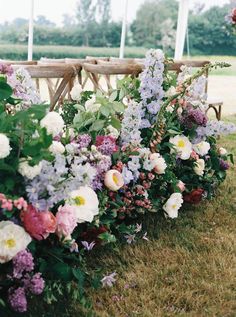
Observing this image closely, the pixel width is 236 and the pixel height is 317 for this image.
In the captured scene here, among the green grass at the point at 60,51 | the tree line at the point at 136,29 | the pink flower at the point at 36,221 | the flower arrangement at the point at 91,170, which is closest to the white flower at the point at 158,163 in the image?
the flower arrangement at the point at 91,170

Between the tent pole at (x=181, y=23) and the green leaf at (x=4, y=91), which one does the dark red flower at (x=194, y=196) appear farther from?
the tent pole at (x=181, y=23)

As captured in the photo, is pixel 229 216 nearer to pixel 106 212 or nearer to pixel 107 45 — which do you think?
pixel 106 212

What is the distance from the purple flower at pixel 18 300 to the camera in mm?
1570

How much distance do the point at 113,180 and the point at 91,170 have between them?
0.34 metres

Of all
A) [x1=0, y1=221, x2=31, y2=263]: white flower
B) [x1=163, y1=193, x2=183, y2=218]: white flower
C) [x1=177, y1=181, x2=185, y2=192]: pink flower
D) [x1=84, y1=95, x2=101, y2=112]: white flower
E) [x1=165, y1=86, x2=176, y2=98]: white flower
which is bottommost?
[x1=163, y1=193, x2=183, y2=218]: white flower

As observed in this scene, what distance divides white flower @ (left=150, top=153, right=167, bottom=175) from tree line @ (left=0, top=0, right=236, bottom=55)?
507 centimetres

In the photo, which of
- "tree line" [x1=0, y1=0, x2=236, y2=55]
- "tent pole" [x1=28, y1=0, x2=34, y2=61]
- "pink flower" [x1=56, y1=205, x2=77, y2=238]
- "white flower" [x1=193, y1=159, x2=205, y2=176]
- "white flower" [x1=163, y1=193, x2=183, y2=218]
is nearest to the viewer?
"pink flower" [x1=56, y1=205, x2=77, y2=238]

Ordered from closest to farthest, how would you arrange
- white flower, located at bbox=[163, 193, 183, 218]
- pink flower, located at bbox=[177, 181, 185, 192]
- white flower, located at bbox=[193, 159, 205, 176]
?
white flower, located at bbox=[163, 193, 183, 218] < pink flower, located at bbox=[177, 181, 185, 192] < white flower, located at bbox=[193, 159, 205, 176]

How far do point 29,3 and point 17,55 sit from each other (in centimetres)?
109

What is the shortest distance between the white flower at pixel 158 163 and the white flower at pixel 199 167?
42 centimetres

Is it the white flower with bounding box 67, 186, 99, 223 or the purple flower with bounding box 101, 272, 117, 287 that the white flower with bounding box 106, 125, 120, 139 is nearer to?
the white flower with bounding box 67, 186, 99, 223

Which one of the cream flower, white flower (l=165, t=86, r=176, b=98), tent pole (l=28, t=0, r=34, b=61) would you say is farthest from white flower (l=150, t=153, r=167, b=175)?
tent pole (l=28, t=0, r=34, b=61)

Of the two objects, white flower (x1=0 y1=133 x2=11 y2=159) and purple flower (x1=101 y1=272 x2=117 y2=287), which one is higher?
white flower (x1=0 y1=133 x2=11 y2=159)

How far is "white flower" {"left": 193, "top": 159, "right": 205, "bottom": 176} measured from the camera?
275cm
